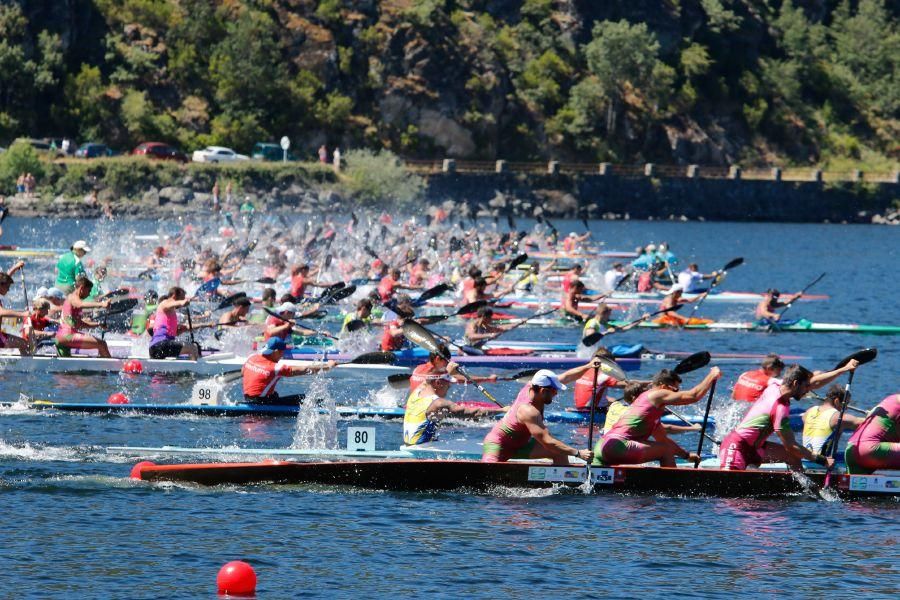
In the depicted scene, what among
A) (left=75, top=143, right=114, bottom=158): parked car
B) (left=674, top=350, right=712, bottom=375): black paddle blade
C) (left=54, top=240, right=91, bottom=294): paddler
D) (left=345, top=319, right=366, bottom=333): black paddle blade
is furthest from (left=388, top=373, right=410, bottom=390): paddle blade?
(left=75, top=143, right=114, bottom=158): parked car

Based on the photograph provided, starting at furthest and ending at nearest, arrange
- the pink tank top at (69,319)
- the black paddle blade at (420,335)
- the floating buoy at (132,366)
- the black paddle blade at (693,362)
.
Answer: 1. the floating buoy at (132,366)
2. the pink tank top at (69,319)
3. the black paddle blade at (420,335)
4. the black paddle blade at (693,362)

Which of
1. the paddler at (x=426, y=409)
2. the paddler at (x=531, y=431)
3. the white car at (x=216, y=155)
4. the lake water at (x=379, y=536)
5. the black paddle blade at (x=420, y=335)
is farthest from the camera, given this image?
the white car at (x=216, y=155)

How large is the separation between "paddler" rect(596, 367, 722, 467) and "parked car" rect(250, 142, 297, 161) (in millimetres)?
87988

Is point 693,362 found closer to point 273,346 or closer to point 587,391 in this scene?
point 587,391

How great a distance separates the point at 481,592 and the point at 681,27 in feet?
416

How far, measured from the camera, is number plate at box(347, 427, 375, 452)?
2071 centimetres

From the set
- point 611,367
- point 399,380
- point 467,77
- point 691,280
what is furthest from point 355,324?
point 467,77

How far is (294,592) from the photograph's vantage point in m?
15.9

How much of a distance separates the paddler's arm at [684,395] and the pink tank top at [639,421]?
0.48 feet

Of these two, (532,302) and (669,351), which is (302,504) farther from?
(532,302)

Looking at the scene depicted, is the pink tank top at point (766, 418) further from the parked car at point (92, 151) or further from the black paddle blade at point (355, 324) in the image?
the parked car at point (92, 151)

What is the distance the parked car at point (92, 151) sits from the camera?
100 metres

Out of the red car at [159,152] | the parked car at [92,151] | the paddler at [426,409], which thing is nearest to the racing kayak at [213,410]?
the paddler at [426,409]

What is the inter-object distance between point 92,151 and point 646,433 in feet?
279
